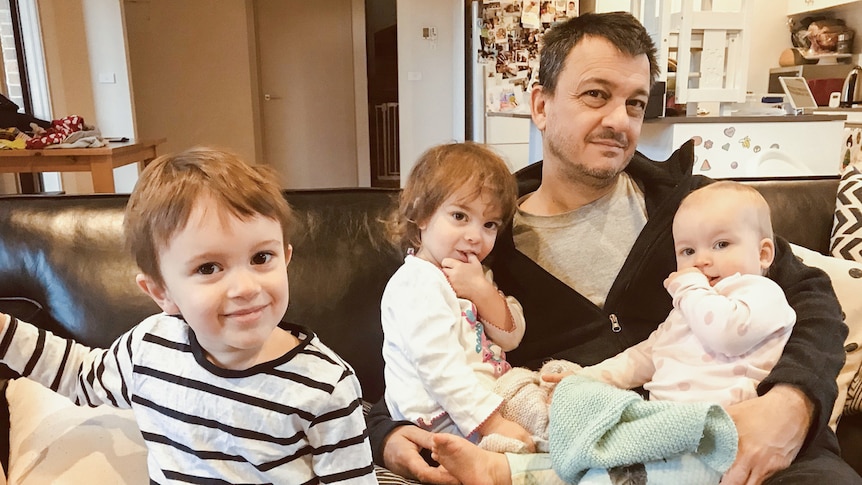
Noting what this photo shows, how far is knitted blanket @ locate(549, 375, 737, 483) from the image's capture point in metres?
0.94

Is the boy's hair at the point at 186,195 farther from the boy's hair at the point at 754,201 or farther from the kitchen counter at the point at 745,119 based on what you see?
the kitchen counter at the point at 745,119

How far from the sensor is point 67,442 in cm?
112

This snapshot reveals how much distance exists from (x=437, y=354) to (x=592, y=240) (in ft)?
1.68

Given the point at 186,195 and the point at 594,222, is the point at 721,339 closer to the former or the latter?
the point at 594,222

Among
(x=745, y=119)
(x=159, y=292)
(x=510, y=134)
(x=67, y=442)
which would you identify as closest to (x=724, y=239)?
(x=159, y=292)

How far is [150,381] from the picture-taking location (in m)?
0.92

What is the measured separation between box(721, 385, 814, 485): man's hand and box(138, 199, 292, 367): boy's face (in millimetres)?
752

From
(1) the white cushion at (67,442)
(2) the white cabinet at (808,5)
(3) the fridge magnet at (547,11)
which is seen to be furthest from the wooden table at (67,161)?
(2) the white cabinet at (808,5)

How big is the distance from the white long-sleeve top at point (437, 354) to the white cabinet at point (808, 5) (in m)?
4.85

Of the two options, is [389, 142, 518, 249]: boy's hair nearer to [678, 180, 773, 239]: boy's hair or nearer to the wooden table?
[678, 180, 773, 239]: boy's hair

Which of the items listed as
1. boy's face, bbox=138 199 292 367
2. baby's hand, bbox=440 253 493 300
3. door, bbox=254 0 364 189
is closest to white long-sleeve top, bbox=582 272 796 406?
baby's hand, bbox=440 253 493 300

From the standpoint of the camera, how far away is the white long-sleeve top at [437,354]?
1110 mm

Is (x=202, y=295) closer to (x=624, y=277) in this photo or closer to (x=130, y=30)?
(x=624, y=277)

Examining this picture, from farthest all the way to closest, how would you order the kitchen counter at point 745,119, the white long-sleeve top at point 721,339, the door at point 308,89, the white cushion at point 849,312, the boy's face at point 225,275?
the door at point 308,89, the kitchen counter at point 745,119, the white cushion at point 849,312, the white long-sleeve top at point 721,339, the boy's face at point 225,275
